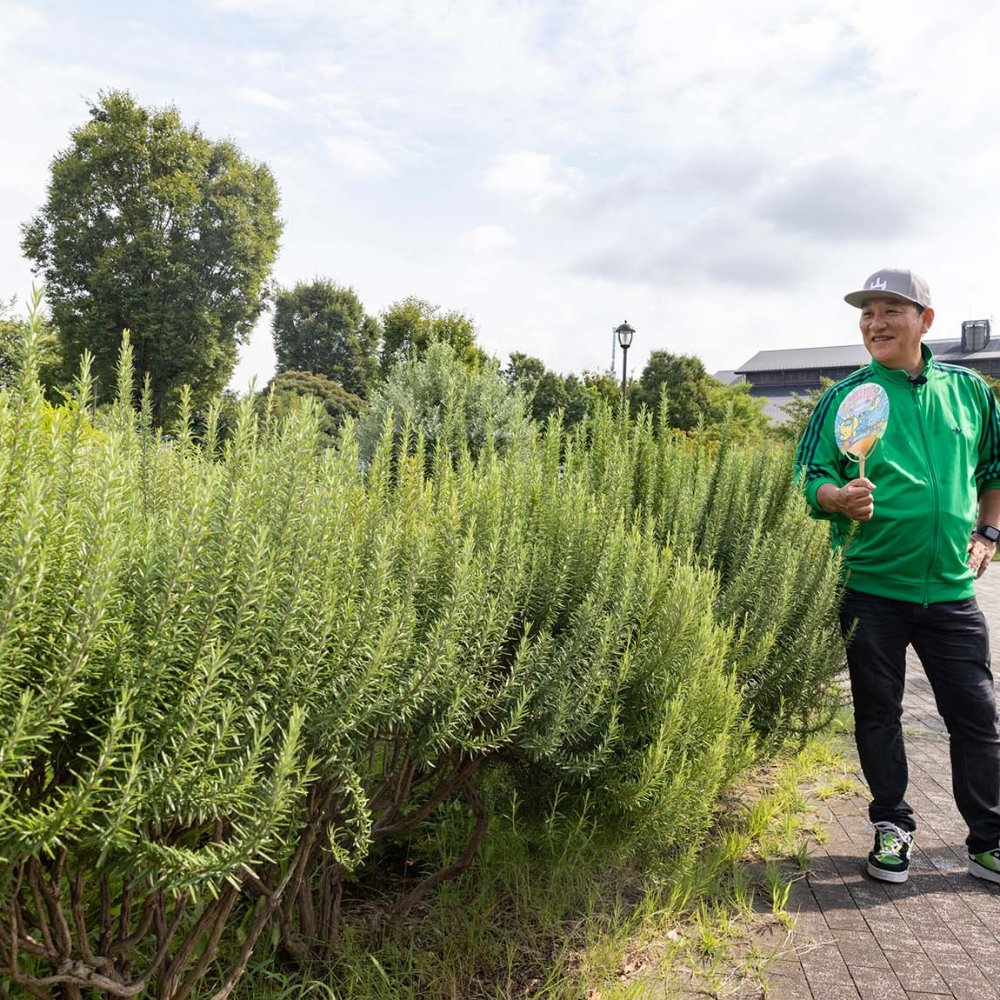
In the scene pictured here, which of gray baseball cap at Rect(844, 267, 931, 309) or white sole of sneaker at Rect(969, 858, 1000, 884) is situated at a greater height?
gray baseball cap at Rect(844, 267, 931, 309)

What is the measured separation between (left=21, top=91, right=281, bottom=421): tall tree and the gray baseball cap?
33097 millimetres

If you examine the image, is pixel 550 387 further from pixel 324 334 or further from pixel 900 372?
pixel 324 334

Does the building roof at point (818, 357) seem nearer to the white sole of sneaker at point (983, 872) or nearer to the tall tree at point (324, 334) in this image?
the tall tree at point (324, 334)

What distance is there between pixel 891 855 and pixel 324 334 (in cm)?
6679

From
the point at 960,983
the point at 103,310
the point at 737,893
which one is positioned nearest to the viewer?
the point at 960,983

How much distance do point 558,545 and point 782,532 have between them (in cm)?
189

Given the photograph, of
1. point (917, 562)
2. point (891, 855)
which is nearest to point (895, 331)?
point (917, 562)

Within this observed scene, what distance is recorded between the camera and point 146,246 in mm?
34156

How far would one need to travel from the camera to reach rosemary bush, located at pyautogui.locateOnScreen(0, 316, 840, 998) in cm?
138

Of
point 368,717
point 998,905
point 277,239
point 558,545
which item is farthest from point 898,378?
point 277,239

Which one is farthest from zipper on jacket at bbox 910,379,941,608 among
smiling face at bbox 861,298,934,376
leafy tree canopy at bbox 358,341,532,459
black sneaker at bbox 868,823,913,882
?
leafy tree canopy at bbox 358,341,532,459

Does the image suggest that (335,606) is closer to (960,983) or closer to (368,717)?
(368,717)

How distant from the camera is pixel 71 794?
1269 millimetres

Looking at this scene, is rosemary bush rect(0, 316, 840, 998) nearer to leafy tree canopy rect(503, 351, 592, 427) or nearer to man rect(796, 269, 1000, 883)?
man rect(796, 269, 1000, 883)
